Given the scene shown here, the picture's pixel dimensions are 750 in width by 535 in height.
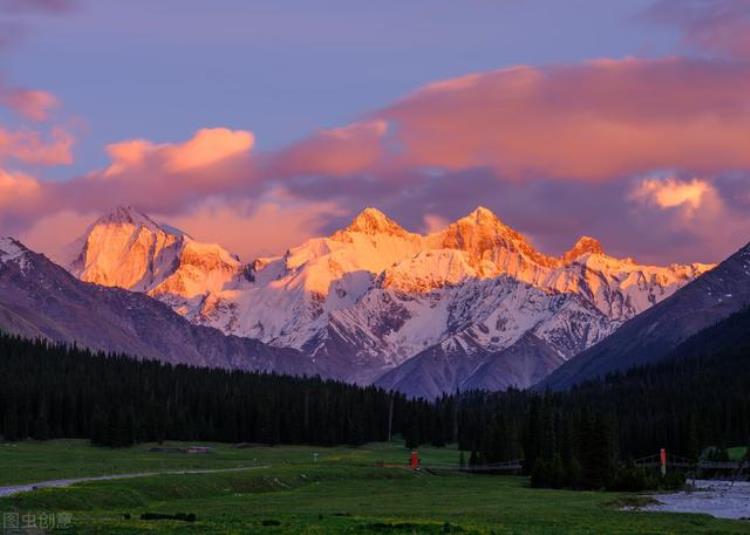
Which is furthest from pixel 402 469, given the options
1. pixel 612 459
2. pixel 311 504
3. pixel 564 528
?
pixel 564 528

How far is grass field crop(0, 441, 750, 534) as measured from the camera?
74.2 meters

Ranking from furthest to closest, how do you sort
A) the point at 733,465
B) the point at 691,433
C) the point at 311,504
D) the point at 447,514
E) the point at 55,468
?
the point at 691,433 → the point at 733,465 → the point at 55,468 → the point at 311,504 → the point at 447,514

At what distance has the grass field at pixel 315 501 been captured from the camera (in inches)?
2921

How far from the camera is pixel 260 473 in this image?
12475 centimetres

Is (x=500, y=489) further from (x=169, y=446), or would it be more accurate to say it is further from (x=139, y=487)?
(x=169, y=446)

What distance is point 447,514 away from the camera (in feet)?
293

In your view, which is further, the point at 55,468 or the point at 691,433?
the point at 691,433

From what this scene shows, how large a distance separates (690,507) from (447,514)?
90.6ft

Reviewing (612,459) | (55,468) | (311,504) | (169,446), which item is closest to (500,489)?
(612,459)

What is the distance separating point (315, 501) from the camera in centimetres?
10425

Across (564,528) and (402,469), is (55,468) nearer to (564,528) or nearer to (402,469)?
(402,469)

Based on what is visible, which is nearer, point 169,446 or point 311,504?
point 311,504

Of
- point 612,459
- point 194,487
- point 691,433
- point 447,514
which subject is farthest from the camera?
point 691,433

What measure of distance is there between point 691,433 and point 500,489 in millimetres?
64822
